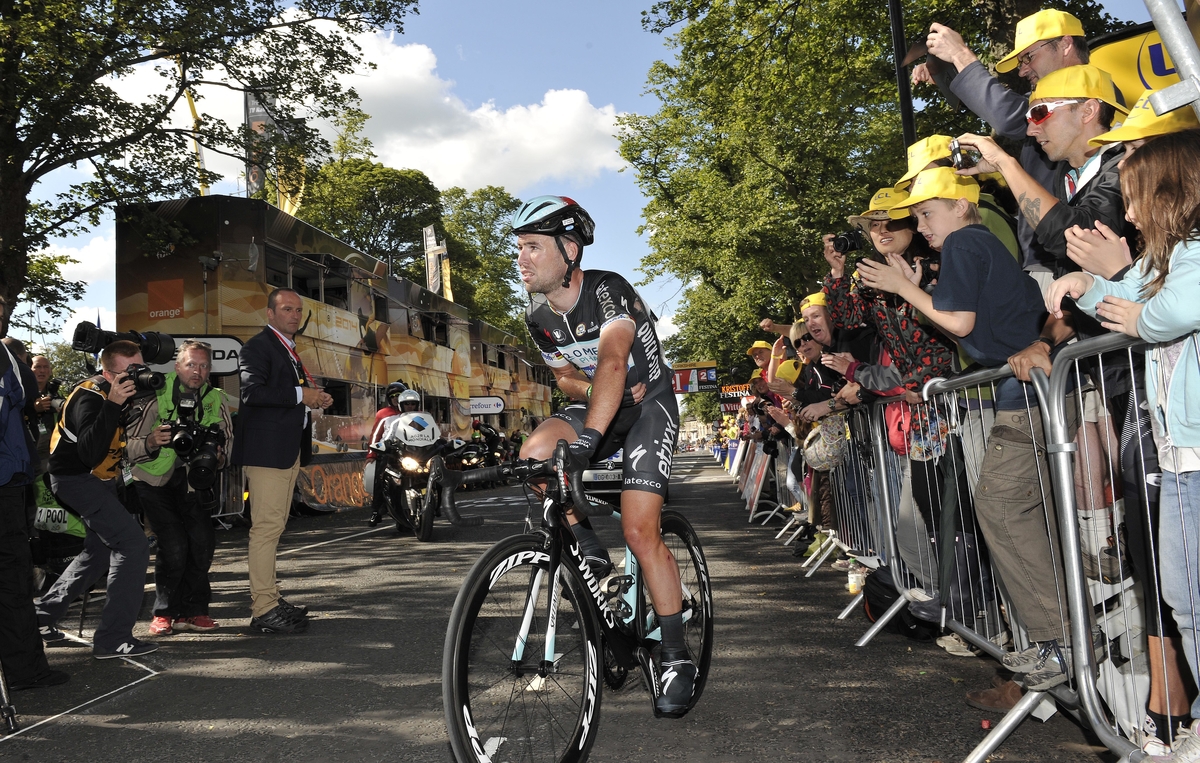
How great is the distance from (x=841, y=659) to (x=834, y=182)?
24482mm

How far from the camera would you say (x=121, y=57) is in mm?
15477

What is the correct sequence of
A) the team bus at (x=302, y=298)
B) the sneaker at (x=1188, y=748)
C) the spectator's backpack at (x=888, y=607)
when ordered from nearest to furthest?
the sneaker at (x=1188, y=748) → the spectator's backpack at (x=888, y=607) → the team bus at (x=302, y=298)

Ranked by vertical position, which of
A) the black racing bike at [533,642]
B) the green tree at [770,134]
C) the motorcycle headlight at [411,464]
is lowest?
the black racing bike at [533,642]

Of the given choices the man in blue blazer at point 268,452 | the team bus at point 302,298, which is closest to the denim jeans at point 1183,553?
the man in blue blazer at point 268,452

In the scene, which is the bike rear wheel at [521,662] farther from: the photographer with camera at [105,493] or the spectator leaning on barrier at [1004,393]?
the photographer with camera at [105,493]

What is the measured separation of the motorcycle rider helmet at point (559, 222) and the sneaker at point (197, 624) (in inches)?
167

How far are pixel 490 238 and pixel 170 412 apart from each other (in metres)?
54.7

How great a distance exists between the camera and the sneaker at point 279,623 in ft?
19.6

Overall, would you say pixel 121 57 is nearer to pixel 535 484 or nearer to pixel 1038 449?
pixel 535 484

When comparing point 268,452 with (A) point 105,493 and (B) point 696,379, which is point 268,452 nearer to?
(A) point 105,493

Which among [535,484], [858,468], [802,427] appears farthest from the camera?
[802,427]

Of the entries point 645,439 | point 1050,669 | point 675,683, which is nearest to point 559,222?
point 645,439

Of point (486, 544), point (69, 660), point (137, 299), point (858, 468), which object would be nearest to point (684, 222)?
point (137, 299)

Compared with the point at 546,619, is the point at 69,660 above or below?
below
